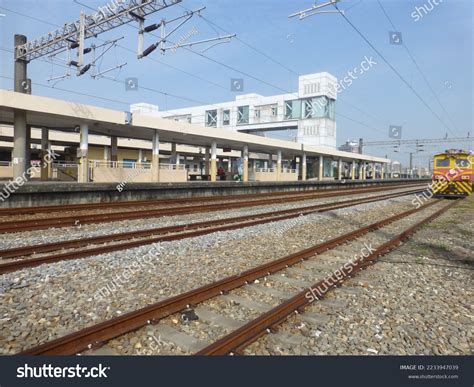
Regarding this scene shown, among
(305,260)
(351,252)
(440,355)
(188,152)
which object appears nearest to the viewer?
(440,355)

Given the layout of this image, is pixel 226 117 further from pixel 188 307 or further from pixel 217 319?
pixel 217 319

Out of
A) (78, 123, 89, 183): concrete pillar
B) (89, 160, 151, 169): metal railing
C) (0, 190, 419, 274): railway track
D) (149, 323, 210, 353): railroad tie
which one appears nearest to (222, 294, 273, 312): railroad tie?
(149, 323, 210, 353): railroad tie

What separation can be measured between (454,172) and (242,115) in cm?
5574

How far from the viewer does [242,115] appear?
2977 inches

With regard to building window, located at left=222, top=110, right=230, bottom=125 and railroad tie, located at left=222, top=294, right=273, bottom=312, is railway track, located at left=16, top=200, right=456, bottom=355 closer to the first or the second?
railroad tie, located at left=222, top=294, right=273, bottom=312

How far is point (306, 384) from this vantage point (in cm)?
304

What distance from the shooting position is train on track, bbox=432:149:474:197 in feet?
78.8

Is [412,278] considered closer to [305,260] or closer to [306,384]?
[305,260]

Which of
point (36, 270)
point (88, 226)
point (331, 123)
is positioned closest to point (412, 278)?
point (36, 270)

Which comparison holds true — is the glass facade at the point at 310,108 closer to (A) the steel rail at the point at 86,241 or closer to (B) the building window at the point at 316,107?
(B) the building window at the point at 316,107

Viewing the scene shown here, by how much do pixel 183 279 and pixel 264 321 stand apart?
211cm

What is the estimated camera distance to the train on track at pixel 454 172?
2402cm

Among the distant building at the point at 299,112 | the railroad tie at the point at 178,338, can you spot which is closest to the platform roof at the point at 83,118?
the railroad tie at the point at 178,338

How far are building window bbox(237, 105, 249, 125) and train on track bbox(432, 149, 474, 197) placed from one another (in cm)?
5312
